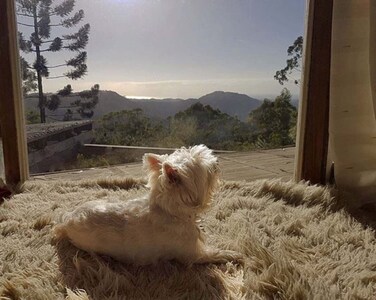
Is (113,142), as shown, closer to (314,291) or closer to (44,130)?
(44,130)

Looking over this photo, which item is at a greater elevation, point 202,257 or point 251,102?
point 251,102

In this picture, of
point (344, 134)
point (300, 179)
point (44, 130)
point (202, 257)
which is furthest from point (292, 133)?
point (44, 130)

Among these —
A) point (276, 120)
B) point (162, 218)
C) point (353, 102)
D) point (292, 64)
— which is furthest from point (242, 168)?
point (162, 218)

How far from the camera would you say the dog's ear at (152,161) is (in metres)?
1.29

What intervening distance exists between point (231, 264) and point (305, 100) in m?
1.17

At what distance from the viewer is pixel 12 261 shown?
137 centimetres

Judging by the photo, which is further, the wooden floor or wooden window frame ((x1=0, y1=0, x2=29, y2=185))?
the wooden floor

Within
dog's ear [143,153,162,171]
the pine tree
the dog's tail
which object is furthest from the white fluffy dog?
the pine tree

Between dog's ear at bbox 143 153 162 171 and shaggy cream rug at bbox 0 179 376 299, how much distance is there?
0.34 m

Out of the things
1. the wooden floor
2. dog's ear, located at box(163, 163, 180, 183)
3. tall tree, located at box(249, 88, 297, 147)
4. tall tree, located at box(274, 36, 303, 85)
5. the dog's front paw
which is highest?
tall tree, located at box(274, 36, 303, 85)

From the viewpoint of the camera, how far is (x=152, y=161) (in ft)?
4.29

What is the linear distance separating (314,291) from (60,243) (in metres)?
0.96

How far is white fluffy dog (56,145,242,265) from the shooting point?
1.27m

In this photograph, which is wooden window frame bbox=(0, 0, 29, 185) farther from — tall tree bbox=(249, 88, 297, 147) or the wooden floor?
tall tree bbox=(249, 88, 297, 147)
